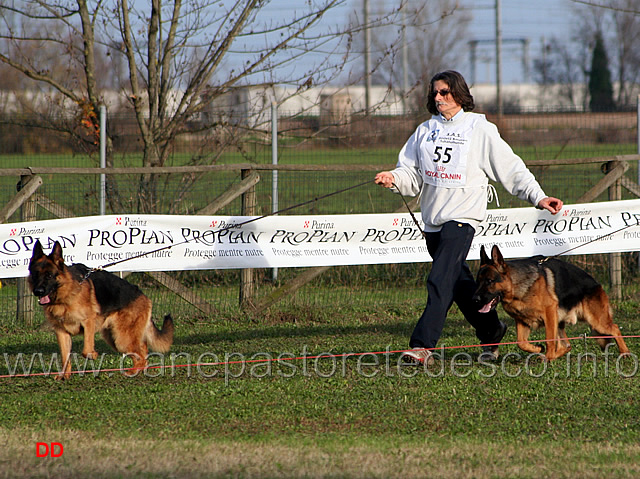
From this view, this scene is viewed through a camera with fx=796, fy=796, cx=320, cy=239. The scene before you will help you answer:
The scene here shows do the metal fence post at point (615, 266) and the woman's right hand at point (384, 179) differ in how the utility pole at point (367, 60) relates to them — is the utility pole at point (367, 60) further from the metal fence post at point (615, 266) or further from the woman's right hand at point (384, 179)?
the woman's right hand at point (384, 179)

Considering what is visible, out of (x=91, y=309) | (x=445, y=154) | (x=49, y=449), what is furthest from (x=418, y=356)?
(x=49, y=449)

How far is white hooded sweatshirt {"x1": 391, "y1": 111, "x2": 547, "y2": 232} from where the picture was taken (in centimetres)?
589

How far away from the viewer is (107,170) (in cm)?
834

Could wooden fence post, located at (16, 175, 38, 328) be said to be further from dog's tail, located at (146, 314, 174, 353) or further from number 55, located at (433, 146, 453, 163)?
number 55, located at (433, 146, 453, 163)

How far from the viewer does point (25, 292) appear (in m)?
8.36

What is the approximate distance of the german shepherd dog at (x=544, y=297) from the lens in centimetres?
615

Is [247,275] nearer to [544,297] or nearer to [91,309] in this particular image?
[91,309]

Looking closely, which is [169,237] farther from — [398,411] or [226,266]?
[398,411]

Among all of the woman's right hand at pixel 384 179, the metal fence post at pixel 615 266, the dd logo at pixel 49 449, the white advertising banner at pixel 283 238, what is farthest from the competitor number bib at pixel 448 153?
the metal fence post at pixel 615 266

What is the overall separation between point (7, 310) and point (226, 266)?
99.1 inches

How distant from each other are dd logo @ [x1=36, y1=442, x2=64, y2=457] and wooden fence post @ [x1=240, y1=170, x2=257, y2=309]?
4.49m

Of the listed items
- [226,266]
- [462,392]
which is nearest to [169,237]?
[226,266]

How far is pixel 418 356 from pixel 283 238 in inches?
103

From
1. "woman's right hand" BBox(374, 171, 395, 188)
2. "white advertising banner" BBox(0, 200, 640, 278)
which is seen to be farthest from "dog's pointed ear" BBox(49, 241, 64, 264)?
"woman's right hand" BBox(374, 171, 395, 188)
